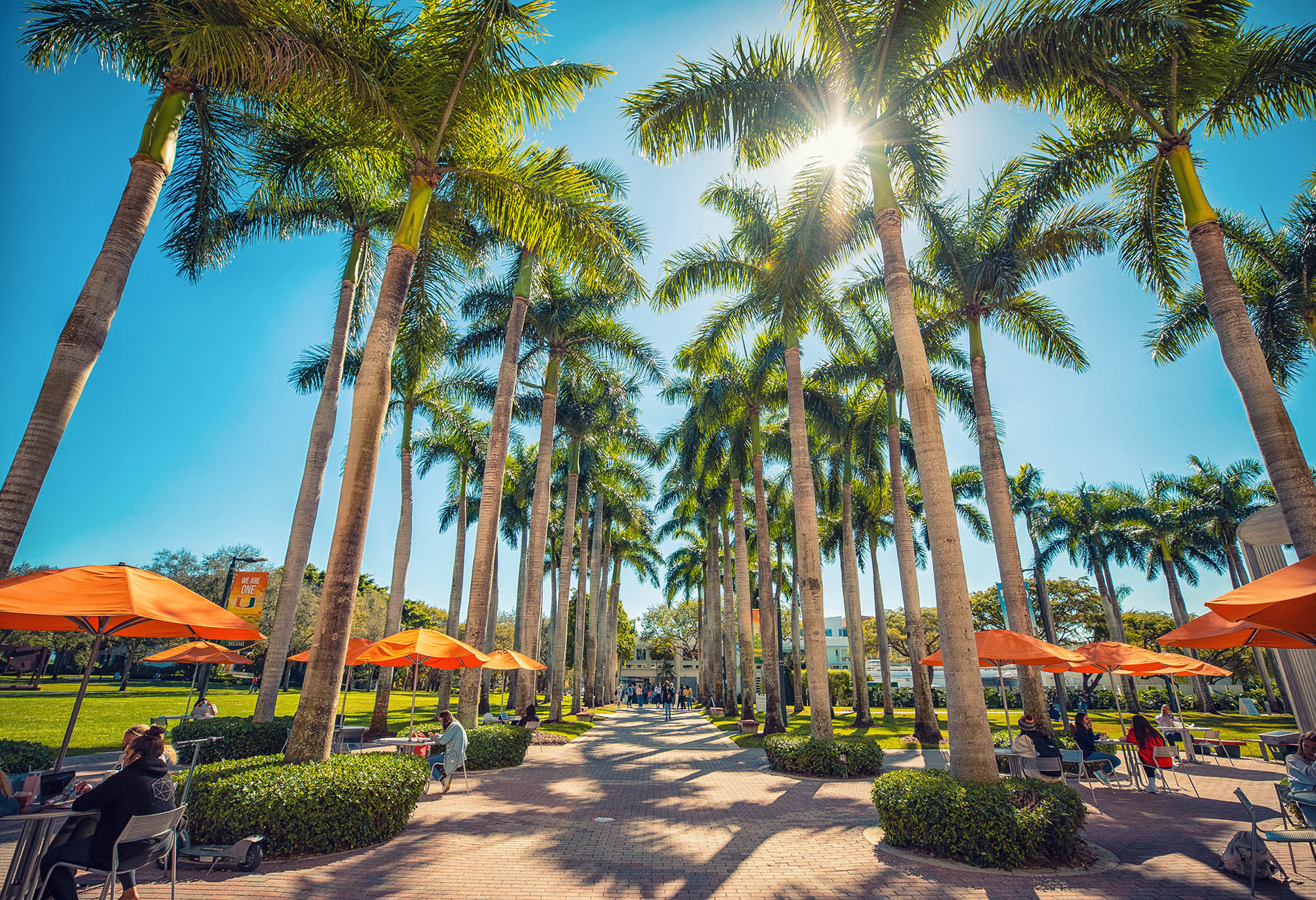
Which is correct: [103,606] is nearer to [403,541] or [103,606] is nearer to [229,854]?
[229,854]

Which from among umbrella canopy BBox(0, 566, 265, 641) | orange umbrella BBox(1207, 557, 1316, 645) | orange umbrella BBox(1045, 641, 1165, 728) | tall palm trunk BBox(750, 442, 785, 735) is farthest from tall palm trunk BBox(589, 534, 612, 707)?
orange umbrella BBox(1207, 557, 1316, 645)

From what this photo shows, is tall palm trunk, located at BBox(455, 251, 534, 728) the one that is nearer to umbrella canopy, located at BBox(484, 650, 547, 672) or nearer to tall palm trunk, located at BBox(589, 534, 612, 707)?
umbrella canopy, located at BBox(484, 650, 547, 672)

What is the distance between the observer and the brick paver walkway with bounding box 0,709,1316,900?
614 cm

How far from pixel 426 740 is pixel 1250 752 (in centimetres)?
2425

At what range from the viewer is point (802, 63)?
11227 mm

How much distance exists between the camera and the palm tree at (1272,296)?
14.3 meters

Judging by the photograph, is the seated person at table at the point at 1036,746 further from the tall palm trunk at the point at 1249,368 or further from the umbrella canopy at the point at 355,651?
the umbrella canopy at the point at 355,651

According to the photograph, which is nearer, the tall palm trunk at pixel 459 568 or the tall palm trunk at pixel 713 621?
the tall palm trunk at pixel 459 568

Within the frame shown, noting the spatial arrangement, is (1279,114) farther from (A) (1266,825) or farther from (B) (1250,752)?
(B) (1250,752)

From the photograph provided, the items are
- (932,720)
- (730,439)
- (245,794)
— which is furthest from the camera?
(730,439)

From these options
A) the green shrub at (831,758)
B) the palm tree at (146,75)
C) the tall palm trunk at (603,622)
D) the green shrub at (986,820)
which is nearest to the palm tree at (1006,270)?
the green shrub at (831,758)

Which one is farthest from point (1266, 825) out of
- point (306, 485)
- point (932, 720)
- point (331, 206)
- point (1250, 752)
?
point (331, 206)

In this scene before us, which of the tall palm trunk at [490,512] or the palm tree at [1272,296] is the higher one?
the palm tree at [1272,296]

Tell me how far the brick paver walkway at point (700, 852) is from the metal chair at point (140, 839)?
735 mm
